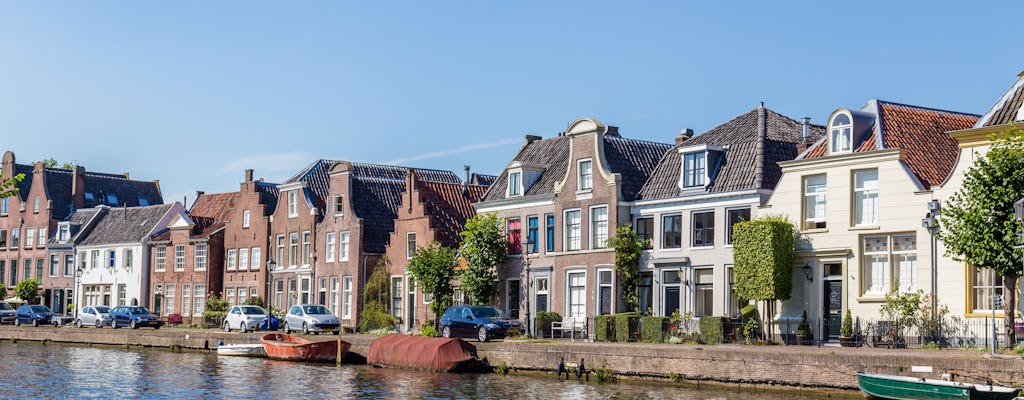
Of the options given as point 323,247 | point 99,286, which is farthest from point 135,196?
point 323,247

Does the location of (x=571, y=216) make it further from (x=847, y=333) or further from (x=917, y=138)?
(x=847, y=333)

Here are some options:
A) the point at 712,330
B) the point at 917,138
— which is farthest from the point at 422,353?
the point at 917,138

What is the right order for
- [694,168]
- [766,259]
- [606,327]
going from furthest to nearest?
1. [694,168]
2. [606,327]
3. [766,259]

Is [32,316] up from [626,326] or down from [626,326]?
down

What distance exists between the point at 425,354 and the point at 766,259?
40.9ft

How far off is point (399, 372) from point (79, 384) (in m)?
11.1

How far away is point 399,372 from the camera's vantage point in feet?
155

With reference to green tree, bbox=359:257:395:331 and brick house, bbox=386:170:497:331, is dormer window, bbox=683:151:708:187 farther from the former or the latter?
green tree, bbox=359:257:395:331

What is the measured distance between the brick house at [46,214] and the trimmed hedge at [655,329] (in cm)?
5705

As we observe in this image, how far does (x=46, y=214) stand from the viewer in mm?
97000

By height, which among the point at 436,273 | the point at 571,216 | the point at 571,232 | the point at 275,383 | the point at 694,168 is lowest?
the point at 275,383

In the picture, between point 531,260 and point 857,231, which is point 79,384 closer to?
point 531,260

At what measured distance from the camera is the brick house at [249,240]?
75375 millimetres

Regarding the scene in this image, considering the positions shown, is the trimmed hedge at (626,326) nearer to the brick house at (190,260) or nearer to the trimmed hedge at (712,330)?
the trimmed hedge at (712,330)
